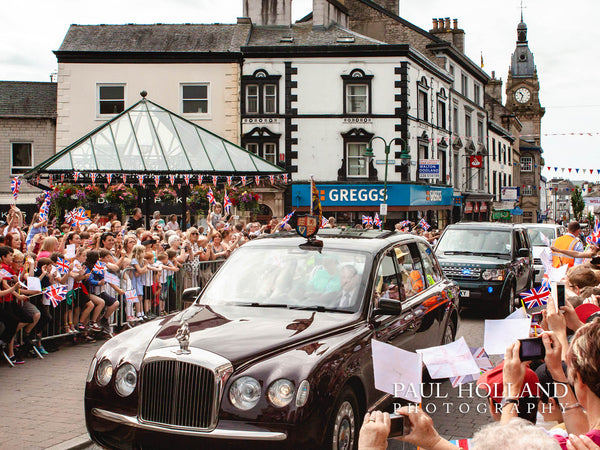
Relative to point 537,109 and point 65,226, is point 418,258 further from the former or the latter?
point 537,109

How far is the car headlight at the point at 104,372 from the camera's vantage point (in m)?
4.78

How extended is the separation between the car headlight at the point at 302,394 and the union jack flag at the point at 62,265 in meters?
6.08

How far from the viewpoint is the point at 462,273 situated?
12.8 meters

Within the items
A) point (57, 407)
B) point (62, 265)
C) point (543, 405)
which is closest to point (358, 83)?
point (62, 265)

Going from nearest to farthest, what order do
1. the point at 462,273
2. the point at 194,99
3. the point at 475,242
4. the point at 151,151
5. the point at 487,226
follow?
the point at 462,273 < the point at 475,242 < the point at 487,226 < the point at 151,151 < the point at 194,99

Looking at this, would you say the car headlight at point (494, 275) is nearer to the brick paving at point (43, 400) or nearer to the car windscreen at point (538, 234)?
the car windscreen at point (538, 234)

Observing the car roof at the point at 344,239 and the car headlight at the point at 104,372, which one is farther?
the car roof at the point at 344,239

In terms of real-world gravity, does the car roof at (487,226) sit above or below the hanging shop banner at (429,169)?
below

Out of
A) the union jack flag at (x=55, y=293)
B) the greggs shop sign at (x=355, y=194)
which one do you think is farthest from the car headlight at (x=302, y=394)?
the greggs shop sign at (x=355, y=194)

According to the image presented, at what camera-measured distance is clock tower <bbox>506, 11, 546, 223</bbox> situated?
3248 inches

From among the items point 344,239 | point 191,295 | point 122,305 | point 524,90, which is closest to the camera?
point 191,295

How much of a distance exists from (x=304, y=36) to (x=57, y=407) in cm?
2988

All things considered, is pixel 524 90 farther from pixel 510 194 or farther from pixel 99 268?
pixel 99 268

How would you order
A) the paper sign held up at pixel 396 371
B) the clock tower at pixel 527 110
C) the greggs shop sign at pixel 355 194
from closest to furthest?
1. the paper sign held up at pixel 396 371
2. the greggs shop sign at pixel 355 194
3. the clock tower at pixel 527 110
